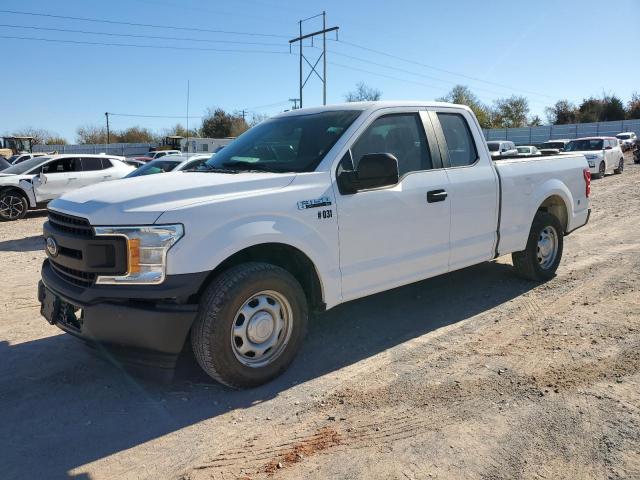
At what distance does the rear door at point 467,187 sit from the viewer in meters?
4.89

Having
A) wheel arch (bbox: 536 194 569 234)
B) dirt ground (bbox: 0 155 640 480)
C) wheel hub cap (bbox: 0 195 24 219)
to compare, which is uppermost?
wheel arch (bbox: 536 194 569 234)

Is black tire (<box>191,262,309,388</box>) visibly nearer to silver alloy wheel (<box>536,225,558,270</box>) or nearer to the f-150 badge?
the f-150 badge

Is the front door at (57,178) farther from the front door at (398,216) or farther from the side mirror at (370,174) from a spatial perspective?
the side mirror at (370,174)

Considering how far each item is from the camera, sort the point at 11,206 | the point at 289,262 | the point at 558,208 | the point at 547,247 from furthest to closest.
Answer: the point at 11,206 → the point at 558,208 → the point at 547,247 → the point at 289,262

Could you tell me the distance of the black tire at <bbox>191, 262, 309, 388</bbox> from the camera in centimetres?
337

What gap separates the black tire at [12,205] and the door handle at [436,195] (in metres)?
12.4

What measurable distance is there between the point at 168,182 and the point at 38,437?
1.85m

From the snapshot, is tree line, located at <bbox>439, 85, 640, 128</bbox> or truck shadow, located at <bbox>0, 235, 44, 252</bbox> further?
tree line, located at <bbox>439, 85, 640, 128</bbox>

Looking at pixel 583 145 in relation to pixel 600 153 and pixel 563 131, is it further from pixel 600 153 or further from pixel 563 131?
pixel 563 131

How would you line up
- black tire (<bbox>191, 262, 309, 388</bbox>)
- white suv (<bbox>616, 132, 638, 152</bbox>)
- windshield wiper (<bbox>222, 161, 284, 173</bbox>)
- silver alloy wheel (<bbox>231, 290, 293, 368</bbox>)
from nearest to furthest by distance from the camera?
black tire (<bbox>191, 262, 309, 388</bbox>) → silver alloy wheel (<bbox>231, 290, 293, 368</bbox>) → windshield wiper (<bbox>222, 161, 284, 173</bbox>) → white suv (<bbox>616, 132, 638, 152</bbox>)

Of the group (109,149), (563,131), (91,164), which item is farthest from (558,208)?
(109,149)

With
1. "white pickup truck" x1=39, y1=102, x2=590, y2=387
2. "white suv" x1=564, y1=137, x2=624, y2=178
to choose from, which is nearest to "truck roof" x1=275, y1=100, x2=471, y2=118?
"white pickup truck" x1=39, y1=102, x2=590, y2=387

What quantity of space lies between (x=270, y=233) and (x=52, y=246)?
1610mm

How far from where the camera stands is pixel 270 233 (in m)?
3.54
